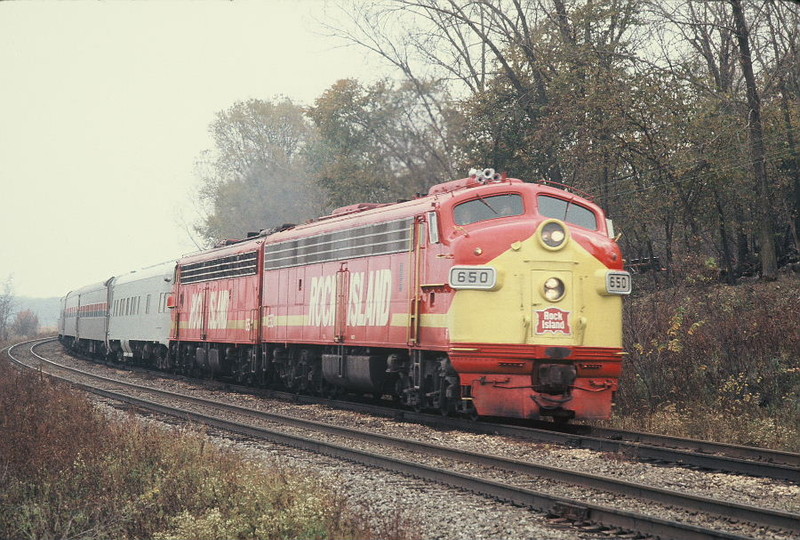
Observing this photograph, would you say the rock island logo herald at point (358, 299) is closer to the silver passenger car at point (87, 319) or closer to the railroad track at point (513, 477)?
the railroad track at point (513, 477)

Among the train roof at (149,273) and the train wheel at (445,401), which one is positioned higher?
the train roof at (149,273)

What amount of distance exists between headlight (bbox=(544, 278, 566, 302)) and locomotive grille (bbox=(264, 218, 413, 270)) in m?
2.63

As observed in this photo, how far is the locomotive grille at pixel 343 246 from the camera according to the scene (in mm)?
15266

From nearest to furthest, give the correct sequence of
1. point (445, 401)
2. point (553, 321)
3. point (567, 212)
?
point (553, 321), point (567, 212), point (445, 401)

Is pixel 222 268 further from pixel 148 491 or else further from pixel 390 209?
pixel 148 491

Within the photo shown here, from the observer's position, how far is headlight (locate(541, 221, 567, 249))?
1334 centimetres

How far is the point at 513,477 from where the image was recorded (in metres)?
9.96

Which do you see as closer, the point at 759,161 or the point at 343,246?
the point at 343,246

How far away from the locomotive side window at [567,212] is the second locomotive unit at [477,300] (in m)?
0.02

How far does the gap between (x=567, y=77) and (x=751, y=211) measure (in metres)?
6.72

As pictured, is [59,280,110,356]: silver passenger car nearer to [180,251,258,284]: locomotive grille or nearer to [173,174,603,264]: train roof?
[180,251,258,284]: locomotive grille

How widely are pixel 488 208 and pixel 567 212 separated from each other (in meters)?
1.28

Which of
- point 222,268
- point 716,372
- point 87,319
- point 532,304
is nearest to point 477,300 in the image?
point 532,304

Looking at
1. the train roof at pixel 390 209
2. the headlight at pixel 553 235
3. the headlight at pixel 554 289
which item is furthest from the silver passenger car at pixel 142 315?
the headlight at pixel 554 289
